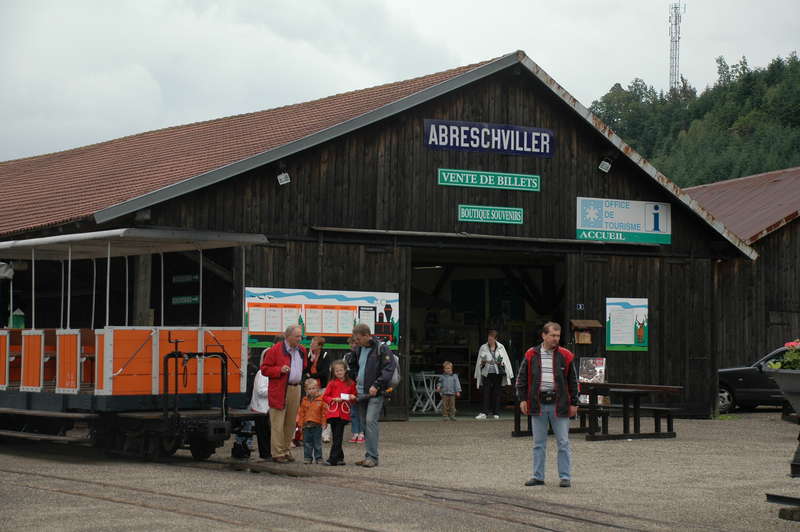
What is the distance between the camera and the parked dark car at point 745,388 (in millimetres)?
29922

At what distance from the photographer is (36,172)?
30.9 m

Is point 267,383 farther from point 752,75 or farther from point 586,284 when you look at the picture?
point 752,75

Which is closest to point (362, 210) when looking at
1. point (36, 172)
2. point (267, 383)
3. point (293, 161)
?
point (293, 161)

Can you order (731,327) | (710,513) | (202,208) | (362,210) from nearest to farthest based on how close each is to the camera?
(710,513) < (202,208) < (362,210) < (731,327)

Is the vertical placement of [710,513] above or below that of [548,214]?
below

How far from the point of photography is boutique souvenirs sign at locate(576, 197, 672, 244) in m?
26.2

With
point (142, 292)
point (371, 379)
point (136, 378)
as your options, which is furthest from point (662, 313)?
point (136, 378)

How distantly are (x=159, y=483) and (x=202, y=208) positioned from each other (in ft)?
29.8

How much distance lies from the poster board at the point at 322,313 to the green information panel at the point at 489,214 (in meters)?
2.11

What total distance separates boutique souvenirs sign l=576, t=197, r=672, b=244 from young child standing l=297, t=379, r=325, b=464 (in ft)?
36.4

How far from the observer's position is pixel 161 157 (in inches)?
1015

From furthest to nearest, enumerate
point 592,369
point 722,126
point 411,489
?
point 722,126, point 592,369, point 411,489

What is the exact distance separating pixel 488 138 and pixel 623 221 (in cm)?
355

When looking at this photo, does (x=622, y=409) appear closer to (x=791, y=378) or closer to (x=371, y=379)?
(x=371, y=379)
